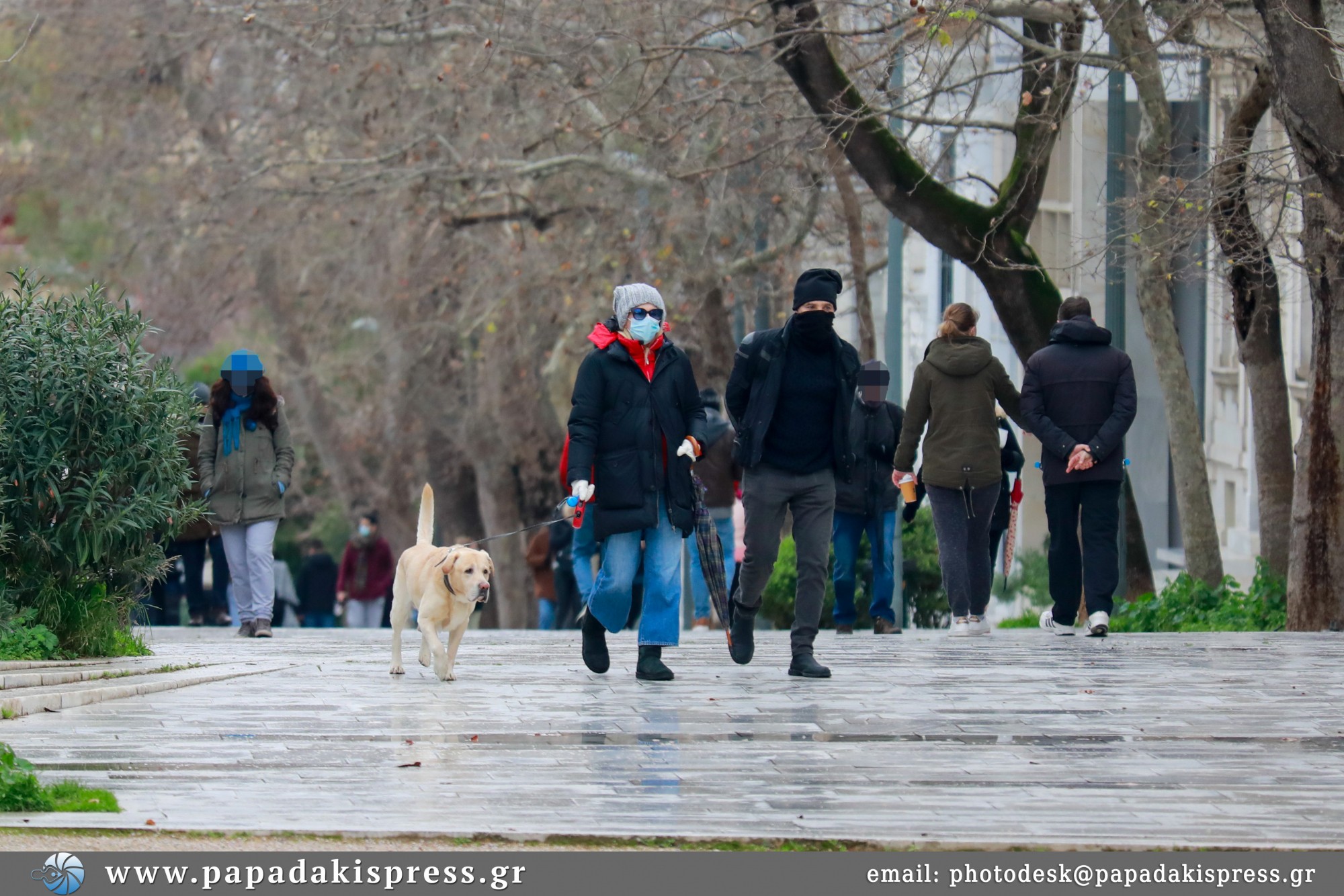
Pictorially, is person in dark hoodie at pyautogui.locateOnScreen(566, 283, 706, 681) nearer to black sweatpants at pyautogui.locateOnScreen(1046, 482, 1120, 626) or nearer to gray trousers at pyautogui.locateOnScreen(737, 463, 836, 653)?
gray trousers at pyautogui.locateOnScreen(737, 463, 836, 653)

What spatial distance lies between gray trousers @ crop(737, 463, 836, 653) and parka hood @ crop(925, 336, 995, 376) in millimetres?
2324

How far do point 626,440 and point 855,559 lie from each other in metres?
4.24

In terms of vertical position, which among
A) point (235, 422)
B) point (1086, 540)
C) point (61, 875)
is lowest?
point (61, 875)

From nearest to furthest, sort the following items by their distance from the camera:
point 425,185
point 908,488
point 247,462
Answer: point 908,488, point 247,462, point 425,185

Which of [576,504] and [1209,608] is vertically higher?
[576,504]

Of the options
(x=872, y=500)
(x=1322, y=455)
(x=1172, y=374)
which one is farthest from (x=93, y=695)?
(x=1172, y=374)

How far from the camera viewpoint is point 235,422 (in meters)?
12.9

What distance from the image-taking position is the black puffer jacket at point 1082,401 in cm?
1145

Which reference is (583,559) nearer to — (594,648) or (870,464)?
(870,464)

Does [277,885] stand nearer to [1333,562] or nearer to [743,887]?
[743,887]

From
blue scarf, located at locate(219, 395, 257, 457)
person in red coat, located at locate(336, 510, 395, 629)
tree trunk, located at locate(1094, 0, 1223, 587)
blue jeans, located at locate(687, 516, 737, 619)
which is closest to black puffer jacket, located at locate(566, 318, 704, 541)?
blue scarf, located at locate(219, 395, 257, 457)

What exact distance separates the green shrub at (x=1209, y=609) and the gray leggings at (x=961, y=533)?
2.46m

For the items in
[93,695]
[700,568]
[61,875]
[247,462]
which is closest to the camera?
[61,875]

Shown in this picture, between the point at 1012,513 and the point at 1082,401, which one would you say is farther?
the point at 1012,513
